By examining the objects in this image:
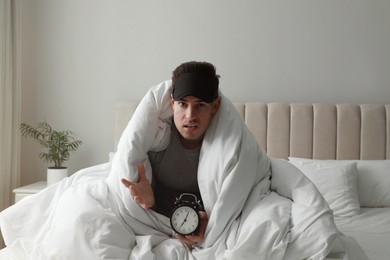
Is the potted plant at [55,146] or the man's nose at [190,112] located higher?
the man's nose at [190,112]

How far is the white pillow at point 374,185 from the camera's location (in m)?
2.74

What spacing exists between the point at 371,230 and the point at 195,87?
1.30m

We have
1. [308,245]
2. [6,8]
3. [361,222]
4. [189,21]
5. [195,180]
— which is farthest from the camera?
[189,21]

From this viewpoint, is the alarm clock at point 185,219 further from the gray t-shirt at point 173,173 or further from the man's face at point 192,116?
the man's face at point 192,116

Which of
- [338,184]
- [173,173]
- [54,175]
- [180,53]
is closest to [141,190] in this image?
[173,173]

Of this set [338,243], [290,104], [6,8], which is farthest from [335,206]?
[6,8]

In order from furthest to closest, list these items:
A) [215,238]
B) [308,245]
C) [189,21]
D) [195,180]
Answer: [189,21] < [195,180] < [215,238] < [308,245]

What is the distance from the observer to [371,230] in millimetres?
2287

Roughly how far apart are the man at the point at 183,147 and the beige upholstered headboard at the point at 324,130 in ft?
4.37

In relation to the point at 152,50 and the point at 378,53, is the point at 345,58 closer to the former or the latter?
the point at 378,53

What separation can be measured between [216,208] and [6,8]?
2389mm

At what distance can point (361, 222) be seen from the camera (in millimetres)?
2436

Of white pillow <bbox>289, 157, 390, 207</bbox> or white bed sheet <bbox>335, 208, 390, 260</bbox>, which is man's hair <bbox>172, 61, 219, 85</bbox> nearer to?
white bed sheet <bbox>335, 208, 390, 260</bbox>

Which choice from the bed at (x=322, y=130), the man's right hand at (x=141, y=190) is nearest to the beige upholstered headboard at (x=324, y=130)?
the bed at (x=322, y=130)
